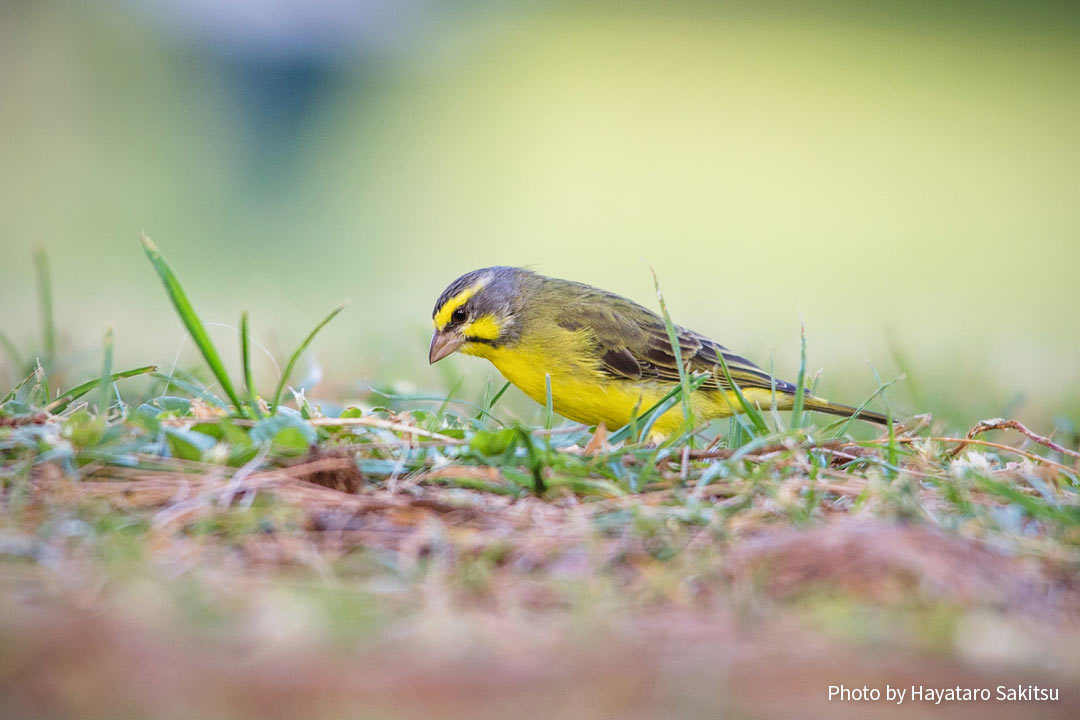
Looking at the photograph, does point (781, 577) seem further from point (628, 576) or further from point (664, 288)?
point (664, 288)

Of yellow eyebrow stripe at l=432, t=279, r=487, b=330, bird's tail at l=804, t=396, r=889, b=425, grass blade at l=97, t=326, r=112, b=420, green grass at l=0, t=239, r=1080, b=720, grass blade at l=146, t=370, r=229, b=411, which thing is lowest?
bird's tail at l=804, t=396, r=889, b=425

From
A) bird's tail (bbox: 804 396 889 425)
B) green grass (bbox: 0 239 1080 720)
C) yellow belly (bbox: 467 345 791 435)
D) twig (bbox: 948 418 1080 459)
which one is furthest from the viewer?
yellow belly (bbox: 467 345 791 435)

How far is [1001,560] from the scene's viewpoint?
2.48 meters

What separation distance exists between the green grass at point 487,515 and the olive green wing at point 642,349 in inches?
79.2

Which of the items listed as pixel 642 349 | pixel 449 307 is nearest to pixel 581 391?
pixel 642 349

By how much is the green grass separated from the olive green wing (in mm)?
2012

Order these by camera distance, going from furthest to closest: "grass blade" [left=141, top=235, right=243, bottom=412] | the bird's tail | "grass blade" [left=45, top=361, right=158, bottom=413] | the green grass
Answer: the bird's tail → "grass blade" [left=45, top=361, right=158, bottom=413] → "grass blade" [left=141, top=235, right=243, bottom=412] → the green grass

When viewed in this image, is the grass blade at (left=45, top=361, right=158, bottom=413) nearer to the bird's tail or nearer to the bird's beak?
the bird's beak

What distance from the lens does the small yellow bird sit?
551 centimetres

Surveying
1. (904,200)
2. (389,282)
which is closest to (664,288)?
(389,282)

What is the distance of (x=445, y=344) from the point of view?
5.69 meters

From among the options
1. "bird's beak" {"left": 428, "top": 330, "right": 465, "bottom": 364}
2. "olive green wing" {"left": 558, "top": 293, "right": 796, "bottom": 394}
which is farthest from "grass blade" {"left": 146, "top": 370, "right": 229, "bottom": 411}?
"olive green wing" {"left": 558, "top": 293, "right": 796, "bottom": 394}

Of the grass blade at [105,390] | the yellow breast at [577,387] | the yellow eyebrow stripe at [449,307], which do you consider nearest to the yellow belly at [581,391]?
the yellow breast at [577,387]

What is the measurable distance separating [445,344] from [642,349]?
103 centimetres
